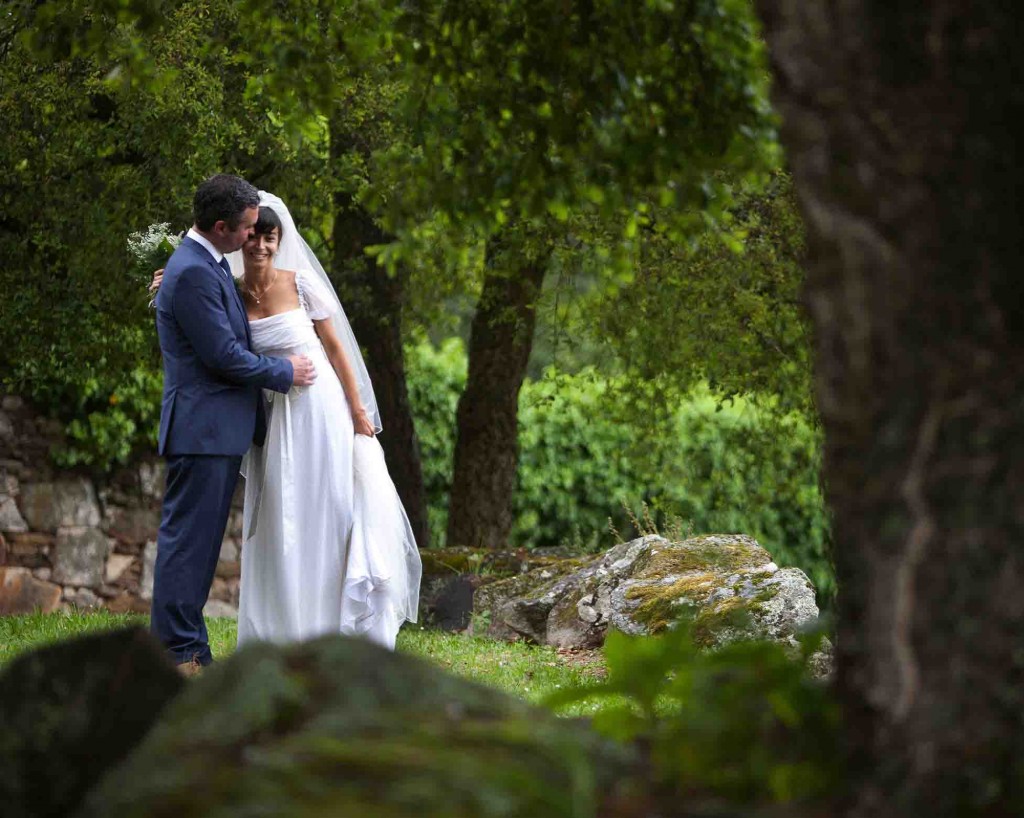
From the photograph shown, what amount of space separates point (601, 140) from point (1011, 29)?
205cm

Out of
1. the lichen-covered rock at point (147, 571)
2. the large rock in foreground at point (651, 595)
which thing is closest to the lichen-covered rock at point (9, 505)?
the lichen-covered rock at point (147, 571)

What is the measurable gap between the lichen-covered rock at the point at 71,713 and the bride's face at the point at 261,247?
13.7 ft

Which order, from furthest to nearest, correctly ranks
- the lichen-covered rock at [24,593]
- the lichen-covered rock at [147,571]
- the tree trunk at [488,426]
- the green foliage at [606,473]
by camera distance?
1. the green foliage at [606,473]
2. the lichen-covered rock at [147,571]
3. the tree trunk at [488,426]
4. the lichen-covered rock at [24,593]

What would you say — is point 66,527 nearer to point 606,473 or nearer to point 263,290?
point 263,290

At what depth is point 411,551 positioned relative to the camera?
6.70 metres

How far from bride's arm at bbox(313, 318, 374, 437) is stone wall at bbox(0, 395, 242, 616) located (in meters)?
4.40

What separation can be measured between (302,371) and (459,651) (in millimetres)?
2017

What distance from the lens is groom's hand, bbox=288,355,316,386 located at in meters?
6.29

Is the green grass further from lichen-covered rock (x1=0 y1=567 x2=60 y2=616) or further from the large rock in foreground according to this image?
lichen-covered rock (x1=0 y1=567 x2=60 y2=616)

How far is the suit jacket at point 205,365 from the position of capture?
19.8 feet

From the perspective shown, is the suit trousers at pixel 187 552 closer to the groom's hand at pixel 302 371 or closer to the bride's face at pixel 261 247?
the groom's hand at pixel 302 371

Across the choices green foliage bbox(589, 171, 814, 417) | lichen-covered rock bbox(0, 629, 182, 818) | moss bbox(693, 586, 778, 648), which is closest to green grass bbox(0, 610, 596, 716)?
moss bbox(693, 586, 778, 648)

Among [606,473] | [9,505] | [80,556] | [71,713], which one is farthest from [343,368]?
[606,473]

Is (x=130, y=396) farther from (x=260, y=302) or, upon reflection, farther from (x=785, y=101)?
(x=785, y=101)
